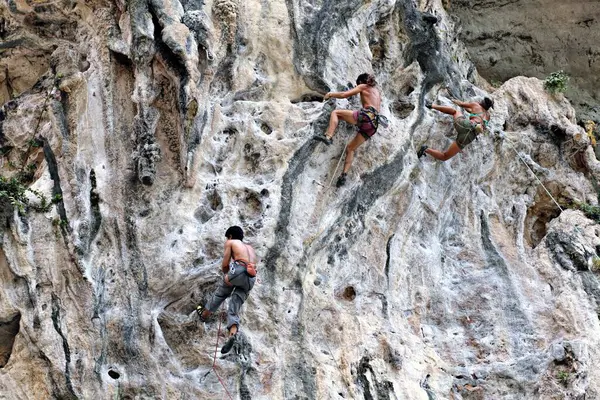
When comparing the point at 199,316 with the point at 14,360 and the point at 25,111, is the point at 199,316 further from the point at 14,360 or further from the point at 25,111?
the point at 25,111

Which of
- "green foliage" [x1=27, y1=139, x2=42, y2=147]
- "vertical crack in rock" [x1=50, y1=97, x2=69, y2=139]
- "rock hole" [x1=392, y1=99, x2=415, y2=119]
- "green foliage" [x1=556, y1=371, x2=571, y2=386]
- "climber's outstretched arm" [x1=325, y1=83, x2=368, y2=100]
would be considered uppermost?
"climber's outstretched arm" [x1=325, y1=83, x2=368, y2=100]

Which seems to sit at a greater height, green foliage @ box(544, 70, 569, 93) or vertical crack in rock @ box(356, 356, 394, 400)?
green foliage @ box(544, 70, 569, 93)

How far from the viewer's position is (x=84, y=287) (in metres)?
9.18

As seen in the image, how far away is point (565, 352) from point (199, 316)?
14.7ft

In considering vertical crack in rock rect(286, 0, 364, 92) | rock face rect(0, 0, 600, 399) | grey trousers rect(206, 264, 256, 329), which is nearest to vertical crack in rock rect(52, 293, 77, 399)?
rock face rect(0, 0, 600, 399)

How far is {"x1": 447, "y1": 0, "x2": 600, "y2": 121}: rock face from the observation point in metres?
16.2

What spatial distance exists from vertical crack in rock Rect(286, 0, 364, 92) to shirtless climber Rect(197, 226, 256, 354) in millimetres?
3050

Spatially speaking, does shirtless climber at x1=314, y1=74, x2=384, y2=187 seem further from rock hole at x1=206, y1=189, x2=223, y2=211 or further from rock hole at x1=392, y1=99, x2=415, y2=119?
rock hole at x1=206, y1=189, x2=223, y2=211

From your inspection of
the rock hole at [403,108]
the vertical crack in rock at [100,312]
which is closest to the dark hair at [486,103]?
the rock hole at [403,108]

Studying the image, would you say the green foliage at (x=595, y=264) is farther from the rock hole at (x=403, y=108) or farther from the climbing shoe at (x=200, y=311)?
the climbing shoe at (x=200, y=311)

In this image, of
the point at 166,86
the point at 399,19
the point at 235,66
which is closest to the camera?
the point at 166,86

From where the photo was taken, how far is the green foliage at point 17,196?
9.41m

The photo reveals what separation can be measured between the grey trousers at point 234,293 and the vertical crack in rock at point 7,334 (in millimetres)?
2234

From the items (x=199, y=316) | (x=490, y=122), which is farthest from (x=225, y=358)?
(x=490, y=122)
